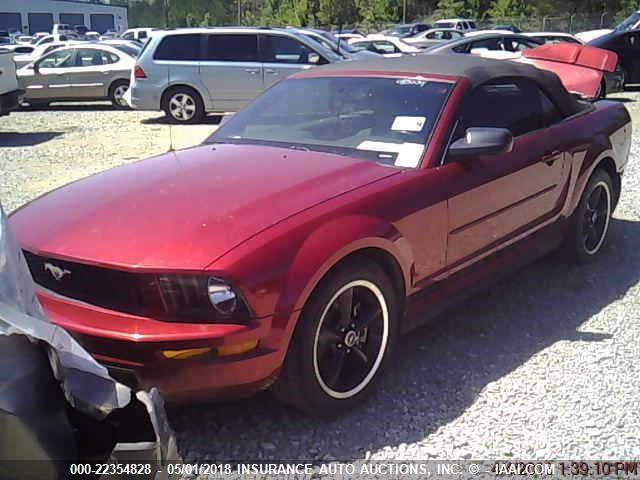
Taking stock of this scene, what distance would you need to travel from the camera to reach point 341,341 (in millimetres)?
3127

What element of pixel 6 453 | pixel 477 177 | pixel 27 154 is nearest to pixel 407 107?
pixel 477 177

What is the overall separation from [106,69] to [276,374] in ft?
44.6

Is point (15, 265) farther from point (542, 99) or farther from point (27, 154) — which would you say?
point (27, 154)

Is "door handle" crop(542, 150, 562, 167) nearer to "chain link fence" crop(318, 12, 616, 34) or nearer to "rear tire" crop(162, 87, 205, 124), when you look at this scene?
"rear tire" crop(162, 87, 205, 124)

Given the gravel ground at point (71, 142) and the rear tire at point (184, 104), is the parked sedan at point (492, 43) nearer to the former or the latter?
the rear tire at point (184, 104)

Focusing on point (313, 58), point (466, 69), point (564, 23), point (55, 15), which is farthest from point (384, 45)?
point (55, 15)

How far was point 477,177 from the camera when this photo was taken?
3787mm

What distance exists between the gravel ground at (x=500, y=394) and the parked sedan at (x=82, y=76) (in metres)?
12.1

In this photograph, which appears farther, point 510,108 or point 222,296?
point 510,108

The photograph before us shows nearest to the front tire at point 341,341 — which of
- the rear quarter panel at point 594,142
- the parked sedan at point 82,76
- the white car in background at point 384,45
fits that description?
the rear quarter panel at point 594,142

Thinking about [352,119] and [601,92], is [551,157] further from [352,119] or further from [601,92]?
[601,92]

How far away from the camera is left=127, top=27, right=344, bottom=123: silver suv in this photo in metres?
12.5

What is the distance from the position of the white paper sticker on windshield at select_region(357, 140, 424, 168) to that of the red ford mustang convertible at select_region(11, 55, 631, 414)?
0.01m

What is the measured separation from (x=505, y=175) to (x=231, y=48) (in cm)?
970
